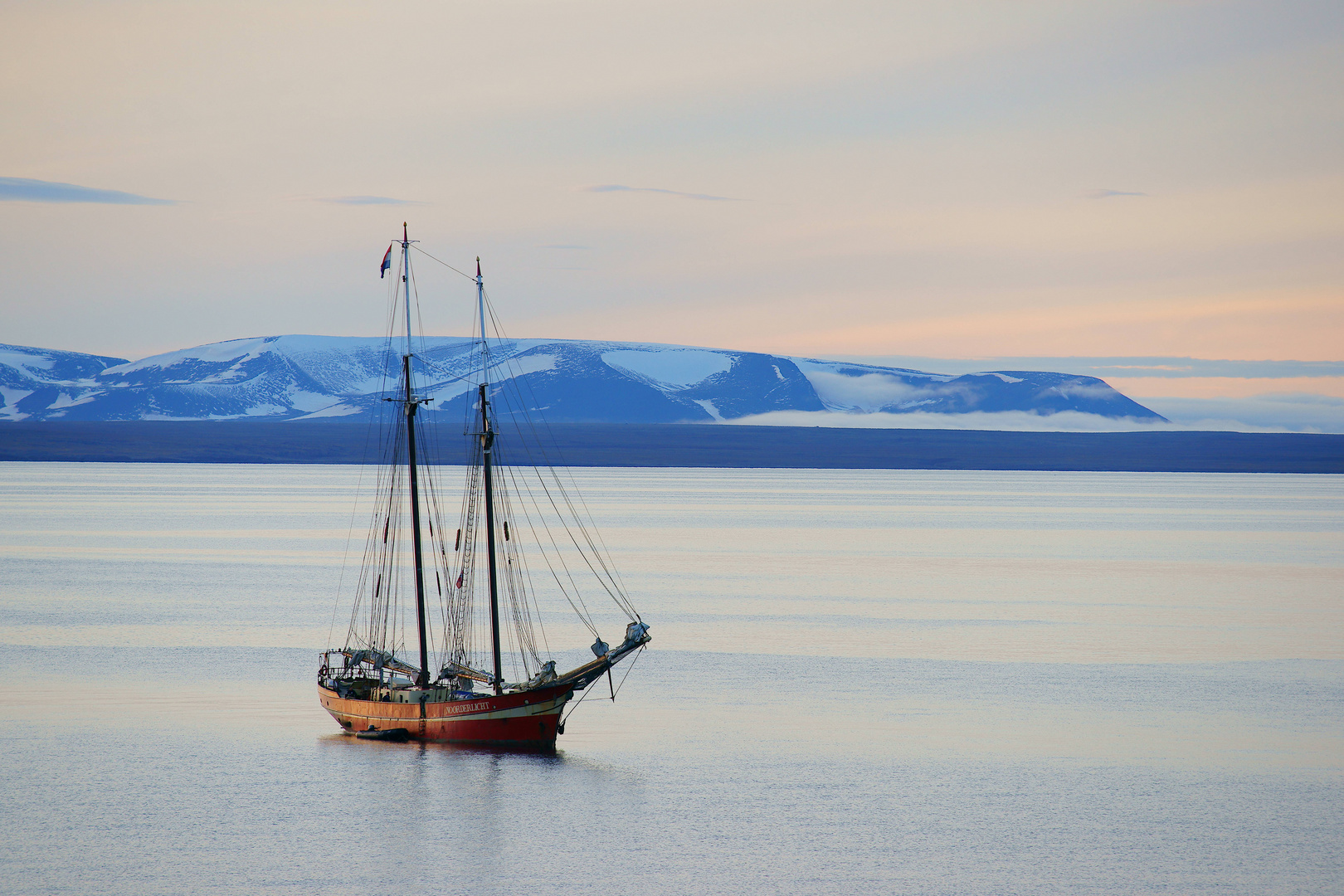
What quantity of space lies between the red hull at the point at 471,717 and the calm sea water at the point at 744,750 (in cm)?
58

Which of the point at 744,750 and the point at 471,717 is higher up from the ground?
the point at 471,717

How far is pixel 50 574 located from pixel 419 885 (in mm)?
40580

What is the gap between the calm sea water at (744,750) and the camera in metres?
17.9

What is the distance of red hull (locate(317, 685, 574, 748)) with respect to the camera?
24.7 meters

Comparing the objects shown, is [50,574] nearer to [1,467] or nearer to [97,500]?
[97,500]

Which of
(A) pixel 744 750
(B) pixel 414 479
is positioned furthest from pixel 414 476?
(A) pixel 744 750

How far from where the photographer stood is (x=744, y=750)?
24.0 metres

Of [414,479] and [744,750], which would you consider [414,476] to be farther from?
[744,750]

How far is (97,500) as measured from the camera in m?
107

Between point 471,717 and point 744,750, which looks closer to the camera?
point 744,750

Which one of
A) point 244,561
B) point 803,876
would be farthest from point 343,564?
point 803,876

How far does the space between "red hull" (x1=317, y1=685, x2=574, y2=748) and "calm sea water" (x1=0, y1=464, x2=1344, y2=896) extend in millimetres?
580

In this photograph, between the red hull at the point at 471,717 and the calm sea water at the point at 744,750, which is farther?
the red hull at the point at 471,717

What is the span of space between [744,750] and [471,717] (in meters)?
5.07
